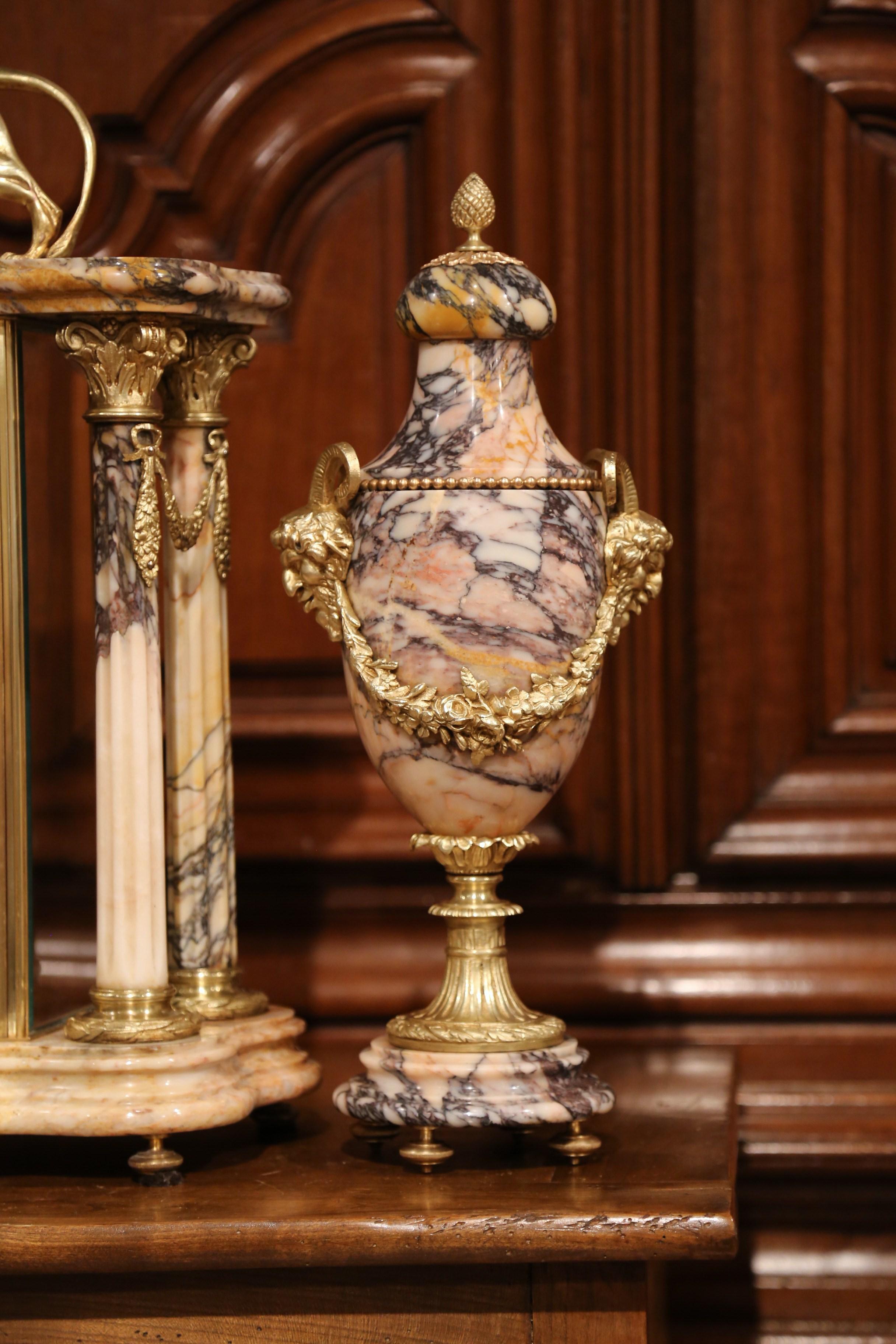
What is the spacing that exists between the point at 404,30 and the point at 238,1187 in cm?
107

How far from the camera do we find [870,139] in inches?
66.8

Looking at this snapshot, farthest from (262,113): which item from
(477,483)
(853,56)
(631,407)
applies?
(477,483)

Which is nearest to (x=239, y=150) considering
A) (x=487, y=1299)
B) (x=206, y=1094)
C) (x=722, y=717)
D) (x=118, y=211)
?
(x=118, y=211)

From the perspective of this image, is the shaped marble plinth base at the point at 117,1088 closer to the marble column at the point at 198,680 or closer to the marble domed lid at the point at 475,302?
the marble column at the point at 198,680

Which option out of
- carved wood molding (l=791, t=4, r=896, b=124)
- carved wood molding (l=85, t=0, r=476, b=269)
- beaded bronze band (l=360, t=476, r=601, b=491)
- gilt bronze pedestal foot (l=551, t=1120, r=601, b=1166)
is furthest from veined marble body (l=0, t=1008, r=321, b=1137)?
carved wood molding (l=791, t=4, r=896, b=124)

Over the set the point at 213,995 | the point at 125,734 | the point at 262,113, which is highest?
the point at 262,113

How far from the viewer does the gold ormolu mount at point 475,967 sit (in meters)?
1.25

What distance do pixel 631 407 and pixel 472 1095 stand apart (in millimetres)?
720

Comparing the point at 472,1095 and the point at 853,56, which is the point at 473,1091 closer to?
the point at 472,1095

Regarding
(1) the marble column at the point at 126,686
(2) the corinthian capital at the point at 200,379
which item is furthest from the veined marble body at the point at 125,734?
(2) the corinthian capital at the point at 200,379

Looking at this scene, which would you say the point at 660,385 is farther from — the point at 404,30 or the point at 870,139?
the point at 404,30

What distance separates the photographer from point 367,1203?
1155 millimetres

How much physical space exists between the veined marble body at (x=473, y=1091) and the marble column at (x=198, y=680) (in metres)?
0.16

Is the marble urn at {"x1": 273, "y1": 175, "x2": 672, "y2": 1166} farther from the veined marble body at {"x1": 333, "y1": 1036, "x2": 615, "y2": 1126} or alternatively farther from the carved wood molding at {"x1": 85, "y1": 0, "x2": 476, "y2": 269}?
the carved wood molding at {"x1": 85, "y1": 0, "x2": 476, "y2": 269}
